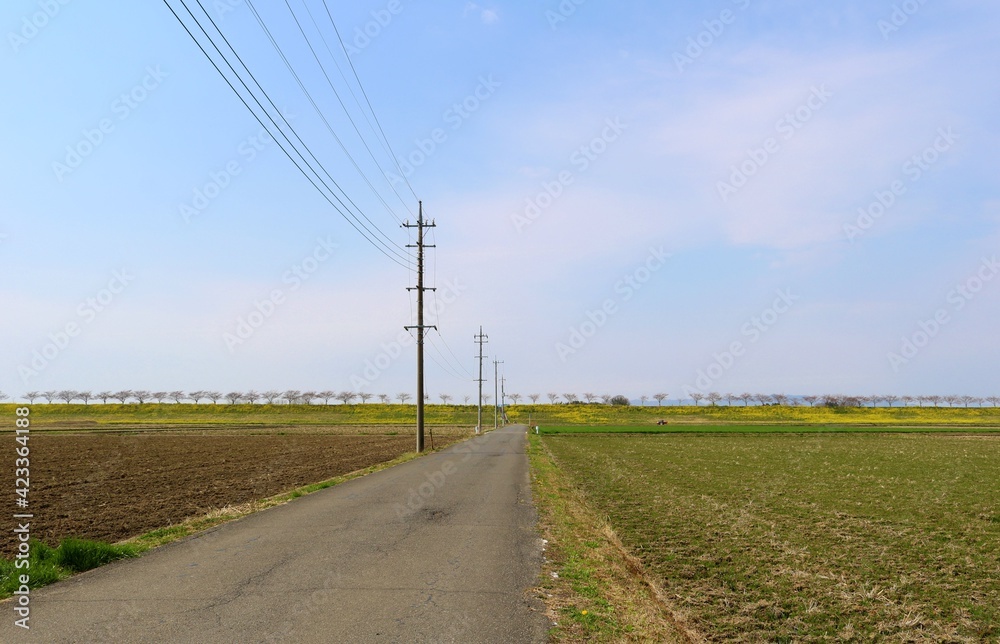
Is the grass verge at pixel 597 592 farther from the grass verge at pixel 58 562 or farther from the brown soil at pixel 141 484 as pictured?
the brown soil at pixel 141 484

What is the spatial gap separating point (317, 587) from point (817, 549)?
9.50 metres

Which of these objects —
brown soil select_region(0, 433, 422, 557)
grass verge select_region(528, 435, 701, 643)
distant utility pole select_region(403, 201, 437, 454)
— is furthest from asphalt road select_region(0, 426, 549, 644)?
distant utility pole select_region(403, 201, 437, 454)

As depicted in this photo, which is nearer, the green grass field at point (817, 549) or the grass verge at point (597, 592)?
the grass verge at point (597, 592)

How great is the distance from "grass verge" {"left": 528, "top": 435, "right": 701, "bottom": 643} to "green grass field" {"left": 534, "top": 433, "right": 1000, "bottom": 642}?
45cm

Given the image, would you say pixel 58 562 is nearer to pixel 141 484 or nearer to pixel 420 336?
pixel 141 484

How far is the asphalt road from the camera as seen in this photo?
6.26 metres

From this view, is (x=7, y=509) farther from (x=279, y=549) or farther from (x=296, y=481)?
(x=279, y=549)

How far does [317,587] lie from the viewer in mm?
7887

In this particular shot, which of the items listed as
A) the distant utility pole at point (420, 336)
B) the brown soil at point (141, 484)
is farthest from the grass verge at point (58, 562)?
the distant utility pole at point (420, 336)

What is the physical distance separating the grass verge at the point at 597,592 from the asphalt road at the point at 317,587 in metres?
0.32

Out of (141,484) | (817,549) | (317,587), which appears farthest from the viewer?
(141,484)

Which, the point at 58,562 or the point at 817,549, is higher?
the point at 58,562

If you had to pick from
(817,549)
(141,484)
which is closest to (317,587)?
(817,549)

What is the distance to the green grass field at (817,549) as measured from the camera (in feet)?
25.7
